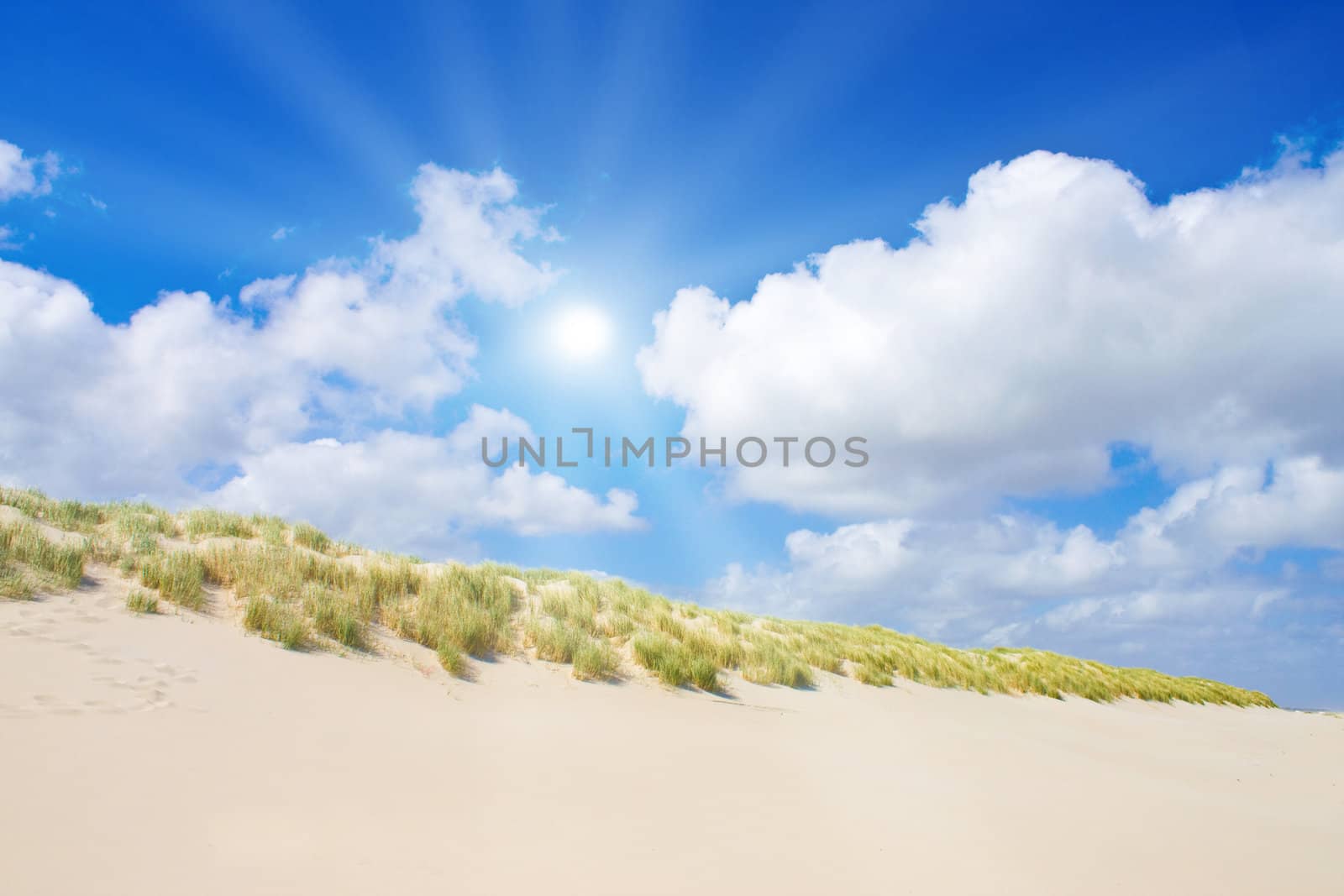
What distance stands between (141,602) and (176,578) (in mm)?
514

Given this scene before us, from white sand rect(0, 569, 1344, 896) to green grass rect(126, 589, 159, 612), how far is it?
135mm

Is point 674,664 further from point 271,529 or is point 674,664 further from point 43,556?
point 43,556

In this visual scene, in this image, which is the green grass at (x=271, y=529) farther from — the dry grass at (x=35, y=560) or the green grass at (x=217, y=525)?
the dry grass at (x=35, y=560)

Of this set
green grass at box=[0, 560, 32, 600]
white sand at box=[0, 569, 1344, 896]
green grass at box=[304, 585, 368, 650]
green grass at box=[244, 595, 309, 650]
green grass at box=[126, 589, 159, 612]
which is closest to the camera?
white sand at box=[0, 569, 1344, 896]

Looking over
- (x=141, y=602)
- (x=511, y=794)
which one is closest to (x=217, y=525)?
(x=141, y=602)

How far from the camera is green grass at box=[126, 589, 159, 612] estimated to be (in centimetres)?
598

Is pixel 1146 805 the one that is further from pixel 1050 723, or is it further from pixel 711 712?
pixel 1050 723

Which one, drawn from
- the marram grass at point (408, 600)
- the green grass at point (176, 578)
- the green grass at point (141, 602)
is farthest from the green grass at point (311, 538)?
the green grass at point (141, 602)

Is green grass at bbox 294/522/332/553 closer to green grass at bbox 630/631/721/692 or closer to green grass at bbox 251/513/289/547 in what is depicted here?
green grass at bbox 251/513/289/547

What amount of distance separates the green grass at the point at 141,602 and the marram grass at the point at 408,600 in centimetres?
7

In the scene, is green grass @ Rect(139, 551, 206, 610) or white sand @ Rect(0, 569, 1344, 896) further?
green grass @ Rect(139, 551, 206, 610)

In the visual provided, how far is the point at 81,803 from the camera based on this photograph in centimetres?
294

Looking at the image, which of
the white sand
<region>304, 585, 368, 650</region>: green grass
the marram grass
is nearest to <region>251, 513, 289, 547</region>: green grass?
the marram grass

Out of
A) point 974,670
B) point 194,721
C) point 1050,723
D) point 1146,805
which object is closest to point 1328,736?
point 974,670
